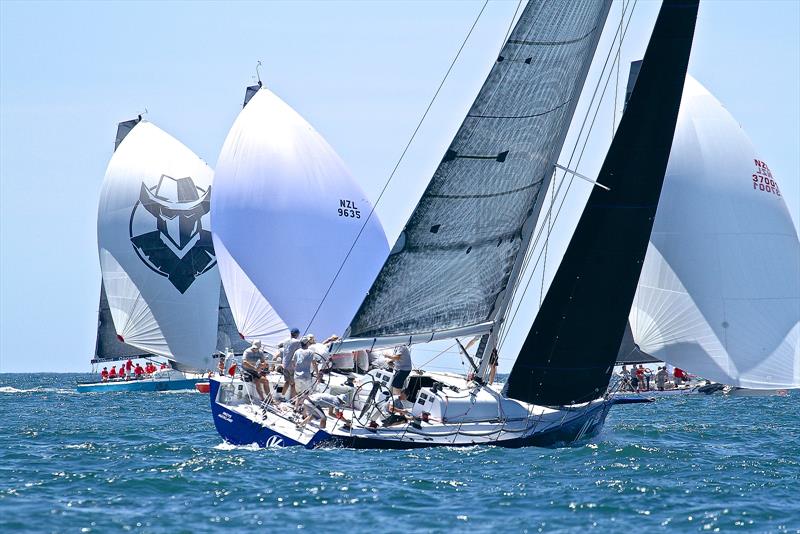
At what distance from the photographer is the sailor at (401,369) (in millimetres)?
20719

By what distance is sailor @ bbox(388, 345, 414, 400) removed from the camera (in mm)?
20719

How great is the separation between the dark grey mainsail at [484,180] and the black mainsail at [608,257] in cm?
120

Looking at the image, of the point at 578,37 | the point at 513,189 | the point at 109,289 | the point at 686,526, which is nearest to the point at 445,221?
the point at 513,189

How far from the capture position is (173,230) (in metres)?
48.8

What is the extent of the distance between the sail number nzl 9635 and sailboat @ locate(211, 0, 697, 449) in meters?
13.8

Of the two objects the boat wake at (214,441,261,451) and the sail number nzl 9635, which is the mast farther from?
the boat wake at (214,441,261,451)

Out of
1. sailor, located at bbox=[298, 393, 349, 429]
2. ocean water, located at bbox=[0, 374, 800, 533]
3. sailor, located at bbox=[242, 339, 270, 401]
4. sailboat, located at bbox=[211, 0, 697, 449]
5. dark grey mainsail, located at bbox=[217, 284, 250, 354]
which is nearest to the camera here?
ocean water, located at bbox=[0, 374, 800, 533]

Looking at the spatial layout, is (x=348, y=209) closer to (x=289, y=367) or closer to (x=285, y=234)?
(x=285, y=234)

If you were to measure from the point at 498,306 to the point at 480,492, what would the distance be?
6.51 meters

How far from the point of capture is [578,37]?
21656mm

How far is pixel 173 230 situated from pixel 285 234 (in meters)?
15.8

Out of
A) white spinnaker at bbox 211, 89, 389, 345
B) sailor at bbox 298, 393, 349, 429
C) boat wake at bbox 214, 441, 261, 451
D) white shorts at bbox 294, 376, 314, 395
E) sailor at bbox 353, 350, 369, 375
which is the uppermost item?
white spinnaker at bbox 211, 89, 389, 345

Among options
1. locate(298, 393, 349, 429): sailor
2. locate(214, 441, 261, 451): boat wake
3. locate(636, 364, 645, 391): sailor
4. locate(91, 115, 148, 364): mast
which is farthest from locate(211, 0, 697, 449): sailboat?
locate(91, 115, 148, 364): mast

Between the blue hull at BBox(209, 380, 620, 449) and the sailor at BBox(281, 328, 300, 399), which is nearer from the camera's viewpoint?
the blue hull at BBox(209, 380, 620, 449)
